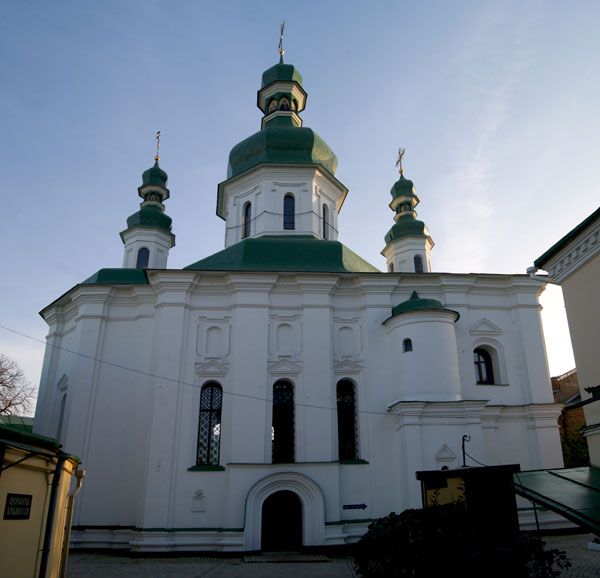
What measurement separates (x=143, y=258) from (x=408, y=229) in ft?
38.7

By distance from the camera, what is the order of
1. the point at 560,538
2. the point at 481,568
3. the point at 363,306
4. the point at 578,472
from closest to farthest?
the point at 481,568
the point at 578,472
the point at 560,538
the point at 363,306

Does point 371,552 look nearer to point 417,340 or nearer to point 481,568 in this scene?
point 481,568

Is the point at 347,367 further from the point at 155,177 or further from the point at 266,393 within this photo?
the point at 155,177

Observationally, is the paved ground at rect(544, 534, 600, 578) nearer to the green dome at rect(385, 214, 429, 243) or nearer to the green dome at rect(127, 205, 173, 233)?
the green dome at rect(385, 214, 429, 243)

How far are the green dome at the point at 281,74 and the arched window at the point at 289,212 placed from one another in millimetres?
7063

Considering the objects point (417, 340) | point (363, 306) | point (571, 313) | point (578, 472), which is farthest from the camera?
point (363, 306)

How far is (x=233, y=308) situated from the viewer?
1867 centimetres

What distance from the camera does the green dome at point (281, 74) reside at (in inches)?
1041

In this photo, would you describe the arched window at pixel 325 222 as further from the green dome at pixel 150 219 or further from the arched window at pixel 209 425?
the arched window at pixel 209 425

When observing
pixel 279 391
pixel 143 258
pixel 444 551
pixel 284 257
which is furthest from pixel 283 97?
pixel 444 551

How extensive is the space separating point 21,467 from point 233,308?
11.3 m

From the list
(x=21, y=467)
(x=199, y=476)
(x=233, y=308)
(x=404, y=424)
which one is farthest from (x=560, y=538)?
(x=21, y=467)

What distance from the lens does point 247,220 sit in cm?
2298

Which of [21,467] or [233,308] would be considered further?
[233,308]
